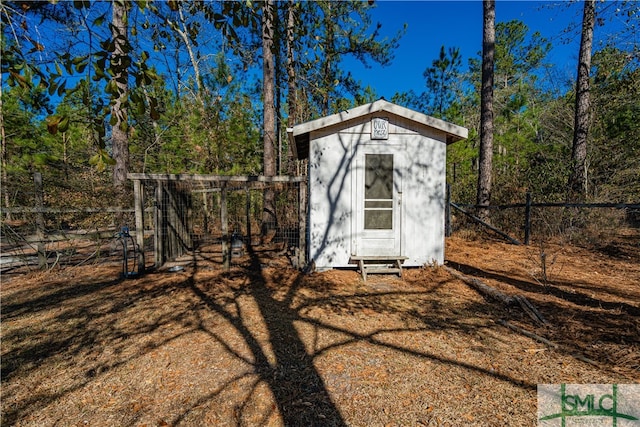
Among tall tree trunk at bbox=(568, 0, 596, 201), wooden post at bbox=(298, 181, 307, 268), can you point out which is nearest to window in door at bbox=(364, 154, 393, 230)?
wooden post at bbox=(298, 181, 307, 268)

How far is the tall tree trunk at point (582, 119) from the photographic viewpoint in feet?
30.0

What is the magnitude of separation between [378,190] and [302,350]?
150 inches

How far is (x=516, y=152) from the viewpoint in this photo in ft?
46.5

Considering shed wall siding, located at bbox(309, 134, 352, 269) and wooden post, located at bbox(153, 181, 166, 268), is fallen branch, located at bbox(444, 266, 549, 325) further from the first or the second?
wooden post, located at bbox(153, 181, 166, 268)

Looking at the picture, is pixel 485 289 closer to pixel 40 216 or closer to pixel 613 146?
pixel 40 216

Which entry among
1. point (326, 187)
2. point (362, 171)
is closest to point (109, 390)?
point (326, 187)

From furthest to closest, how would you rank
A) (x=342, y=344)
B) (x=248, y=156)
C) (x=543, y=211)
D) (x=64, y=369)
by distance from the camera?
(x=248, y=156)
(x=543, y=211)
(x=342, y=344)
(x=64, y=369)

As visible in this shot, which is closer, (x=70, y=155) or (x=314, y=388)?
(x=314, y=388)

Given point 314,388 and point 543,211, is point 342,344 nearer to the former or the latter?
point 314,388

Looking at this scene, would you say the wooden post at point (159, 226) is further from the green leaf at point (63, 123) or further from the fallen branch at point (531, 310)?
the fallen branch at point (531, 310)

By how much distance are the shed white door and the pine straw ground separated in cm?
90

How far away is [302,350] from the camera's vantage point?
10.3 ft

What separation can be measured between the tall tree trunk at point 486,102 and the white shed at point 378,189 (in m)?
4.18

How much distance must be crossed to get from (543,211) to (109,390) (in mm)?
10540
